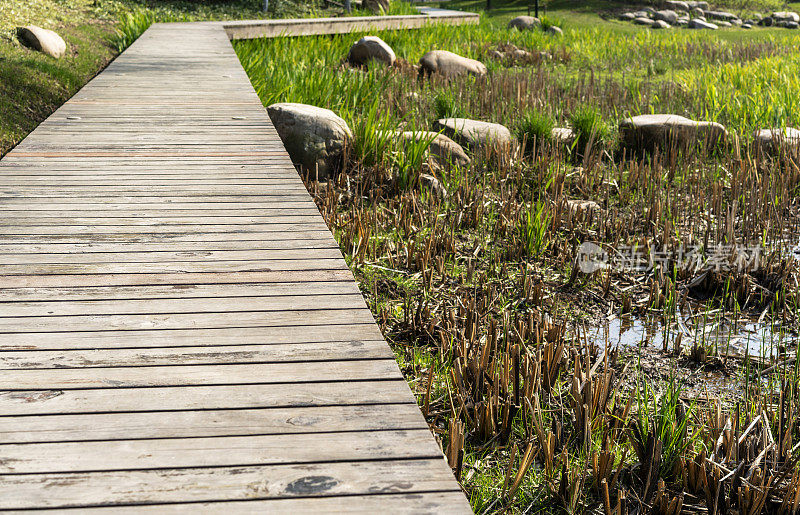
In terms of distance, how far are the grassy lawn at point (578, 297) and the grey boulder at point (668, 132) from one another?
142mm

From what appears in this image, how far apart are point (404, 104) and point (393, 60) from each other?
11.1 ft

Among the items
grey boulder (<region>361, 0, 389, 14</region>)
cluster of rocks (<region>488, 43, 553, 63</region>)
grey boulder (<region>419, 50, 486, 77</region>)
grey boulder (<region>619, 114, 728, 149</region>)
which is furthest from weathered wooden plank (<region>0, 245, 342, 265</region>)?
grey boulder (<region>361, 0, 389, 14</region>)

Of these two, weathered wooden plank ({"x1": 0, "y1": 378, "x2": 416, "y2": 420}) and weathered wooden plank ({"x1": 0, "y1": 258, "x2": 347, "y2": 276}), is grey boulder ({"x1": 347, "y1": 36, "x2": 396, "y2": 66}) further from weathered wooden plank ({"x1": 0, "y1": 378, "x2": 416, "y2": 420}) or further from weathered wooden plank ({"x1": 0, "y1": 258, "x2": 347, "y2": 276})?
weathered wooden plank ({"x1": 0, "y1": 378, "x2": 416, "y2": 420})

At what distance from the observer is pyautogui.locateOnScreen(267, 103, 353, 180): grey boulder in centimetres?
542

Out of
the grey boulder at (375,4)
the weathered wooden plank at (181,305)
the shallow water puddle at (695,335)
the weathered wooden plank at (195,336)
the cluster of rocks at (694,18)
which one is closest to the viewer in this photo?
the weathered wooden plank at (195,336)

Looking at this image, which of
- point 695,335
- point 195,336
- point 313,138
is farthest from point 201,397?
point 313,138

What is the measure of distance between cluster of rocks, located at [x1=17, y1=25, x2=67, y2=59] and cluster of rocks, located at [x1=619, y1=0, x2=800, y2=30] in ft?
55.0

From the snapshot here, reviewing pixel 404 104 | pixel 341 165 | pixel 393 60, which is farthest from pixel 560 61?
pixel 341 165

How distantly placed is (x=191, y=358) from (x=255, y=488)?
0.61 m

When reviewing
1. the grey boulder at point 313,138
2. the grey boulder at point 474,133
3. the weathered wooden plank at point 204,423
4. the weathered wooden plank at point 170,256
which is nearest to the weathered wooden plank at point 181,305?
the weathered wooden plank at point 170,256

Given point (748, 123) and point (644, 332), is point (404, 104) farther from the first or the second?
point (644, 332)

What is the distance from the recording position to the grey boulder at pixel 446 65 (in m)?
10.0

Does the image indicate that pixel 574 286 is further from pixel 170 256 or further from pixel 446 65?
pixel 446 65

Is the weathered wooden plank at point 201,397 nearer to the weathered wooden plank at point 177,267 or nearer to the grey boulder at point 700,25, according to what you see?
the weathered wooden plank at point 177,267
